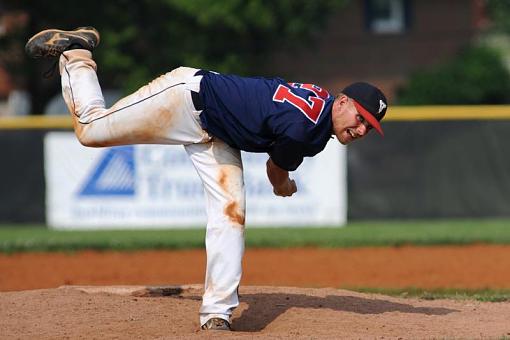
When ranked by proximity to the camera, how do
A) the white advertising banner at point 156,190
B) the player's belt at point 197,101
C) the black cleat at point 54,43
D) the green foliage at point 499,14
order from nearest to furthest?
1. the player's belt at point 197,101
2. the black cleat at point 54,43
3. the white advertising banner at point 156,190
4. the green foliage at point 499,14

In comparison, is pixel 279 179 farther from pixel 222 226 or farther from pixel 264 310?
pixel 264 310

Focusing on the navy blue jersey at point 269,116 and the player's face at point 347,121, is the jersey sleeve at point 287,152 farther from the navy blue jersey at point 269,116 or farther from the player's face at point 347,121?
the player's face at point 347,121

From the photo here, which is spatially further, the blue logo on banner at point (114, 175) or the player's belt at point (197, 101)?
the blue logo on banner at point (114, 175)

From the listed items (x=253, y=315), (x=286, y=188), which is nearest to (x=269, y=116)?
(x=286, y=188)

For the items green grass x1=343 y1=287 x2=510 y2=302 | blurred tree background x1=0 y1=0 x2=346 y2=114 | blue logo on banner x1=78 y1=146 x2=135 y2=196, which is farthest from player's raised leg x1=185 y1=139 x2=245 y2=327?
blurred tree background x1=0 y1=0 x2=346 y2=114

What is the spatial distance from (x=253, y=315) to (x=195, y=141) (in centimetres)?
121

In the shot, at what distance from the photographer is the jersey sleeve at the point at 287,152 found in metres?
5.52

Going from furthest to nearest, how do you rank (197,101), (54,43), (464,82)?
(464,82) < (54,43) < (197,101)

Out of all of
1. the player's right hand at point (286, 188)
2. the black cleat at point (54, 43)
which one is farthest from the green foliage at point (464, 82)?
the black cleat at point (54, 43)

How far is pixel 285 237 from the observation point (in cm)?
1249

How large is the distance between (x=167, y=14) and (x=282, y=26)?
2515 mm

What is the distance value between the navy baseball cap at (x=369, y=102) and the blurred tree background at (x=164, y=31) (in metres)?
15.6

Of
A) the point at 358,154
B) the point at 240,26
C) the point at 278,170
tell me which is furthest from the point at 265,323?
the point at 240,26

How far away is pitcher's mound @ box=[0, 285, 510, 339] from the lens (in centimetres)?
580
